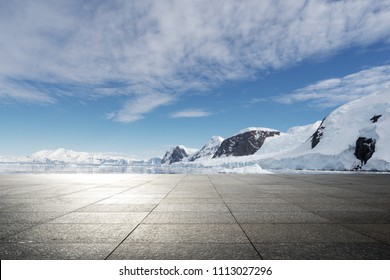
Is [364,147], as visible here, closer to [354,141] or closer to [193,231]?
[354,141]

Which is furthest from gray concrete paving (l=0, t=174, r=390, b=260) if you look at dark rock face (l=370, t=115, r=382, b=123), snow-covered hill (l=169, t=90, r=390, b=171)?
dark rock face (l=370, t=115, r=382, b=123)

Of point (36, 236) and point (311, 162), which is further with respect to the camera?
point (311, 162)

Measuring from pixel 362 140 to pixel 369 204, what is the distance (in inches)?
3509

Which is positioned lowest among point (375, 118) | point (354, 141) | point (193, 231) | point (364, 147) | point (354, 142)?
point (193, 231)

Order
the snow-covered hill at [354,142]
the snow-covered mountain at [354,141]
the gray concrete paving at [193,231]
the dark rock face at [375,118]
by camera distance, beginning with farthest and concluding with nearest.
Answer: the dark rock face at [375,118]
the snow-covered mountain at [354,141]
the snow-covered hill at [354,142]
the gray concrete paving at [193,231]

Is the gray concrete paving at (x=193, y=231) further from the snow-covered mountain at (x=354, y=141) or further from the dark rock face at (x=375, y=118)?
the dark rock face at (x=375, y=118)

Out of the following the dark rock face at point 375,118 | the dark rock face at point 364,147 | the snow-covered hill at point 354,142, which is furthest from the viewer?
the dark rock face at point 375,118

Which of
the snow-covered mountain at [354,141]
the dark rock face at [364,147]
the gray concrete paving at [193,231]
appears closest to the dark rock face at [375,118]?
the snow-covered mountain at [354,141]

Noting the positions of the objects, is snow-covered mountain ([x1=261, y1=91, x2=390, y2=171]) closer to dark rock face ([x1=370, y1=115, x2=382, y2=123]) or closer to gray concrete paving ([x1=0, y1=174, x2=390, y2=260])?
dark rock face ([x1=370, y1=115, x2=382, y2=123])

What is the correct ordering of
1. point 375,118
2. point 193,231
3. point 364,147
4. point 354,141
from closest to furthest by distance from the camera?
1. point 193,231
2. point 364,147
3. point 354,141
4. point 375,118

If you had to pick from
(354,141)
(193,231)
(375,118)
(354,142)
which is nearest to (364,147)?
(354,142)
